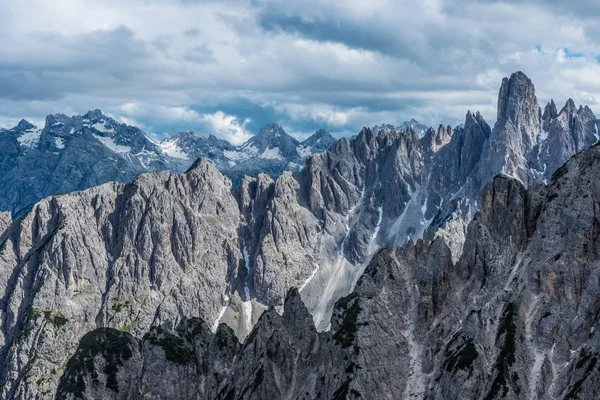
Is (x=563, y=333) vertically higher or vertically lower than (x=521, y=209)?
lower

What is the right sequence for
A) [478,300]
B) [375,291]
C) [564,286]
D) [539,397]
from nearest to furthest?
[539,397] → [564,286] → [478,300] → [375,291]

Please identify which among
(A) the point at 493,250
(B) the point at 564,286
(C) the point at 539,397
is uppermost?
(A) the point at 493,250

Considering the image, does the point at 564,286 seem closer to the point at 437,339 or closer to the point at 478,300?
the point at 478,300

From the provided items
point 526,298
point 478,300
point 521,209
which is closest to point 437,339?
point 478,300

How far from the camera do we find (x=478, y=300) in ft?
578

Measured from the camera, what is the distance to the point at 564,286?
159 metres

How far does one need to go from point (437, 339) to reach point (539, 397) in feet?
114

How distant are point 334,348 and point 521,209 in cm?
6239

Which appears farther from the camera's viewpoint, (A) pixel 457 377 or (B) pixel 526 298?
(B) pixel 526 298

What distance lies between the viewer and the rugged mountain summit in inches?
5969

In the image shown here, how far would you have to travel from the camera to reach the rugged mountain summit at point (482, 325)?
497 ft

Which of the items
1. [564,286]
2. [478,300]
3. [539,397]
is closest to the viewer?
[539,397]

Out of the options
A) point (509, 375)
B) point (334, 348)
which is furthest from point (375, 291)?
point (509, 375)

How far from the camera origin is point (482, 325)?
16462 centimetres
